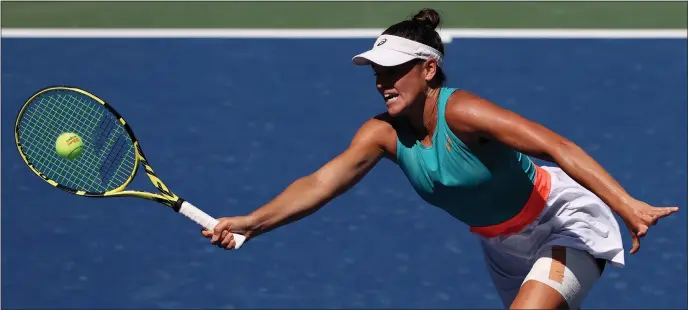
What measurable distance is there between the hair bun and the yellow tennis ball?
172 cm

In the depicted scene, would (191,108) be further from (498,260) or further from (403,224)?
(498,260)

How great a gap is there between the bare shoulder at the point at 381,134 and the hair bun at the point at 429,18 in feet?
1.32

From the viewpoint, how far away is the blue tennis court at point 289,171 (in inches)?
348

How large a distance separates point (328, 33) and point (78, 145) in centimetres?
346

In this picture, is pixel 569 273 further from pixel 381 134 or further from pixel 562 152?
pixel 381 134

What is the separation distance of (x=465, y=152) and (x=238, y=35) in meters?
→ 4.45

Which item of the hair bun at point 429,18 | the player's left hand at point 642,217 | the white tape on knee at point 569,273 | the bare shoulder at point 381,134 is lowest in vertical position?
the white tape on knee at point 569,273

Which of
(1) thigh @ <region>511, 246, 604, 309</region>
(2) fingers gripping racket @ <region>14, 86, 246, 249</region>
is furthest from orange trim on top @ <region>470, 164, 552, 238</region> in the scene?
(2) fingers gripping racket @ <region>14, 86, 246, 249</region>

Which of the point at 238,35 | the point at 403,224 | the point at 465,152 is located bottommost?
the point at 403,224

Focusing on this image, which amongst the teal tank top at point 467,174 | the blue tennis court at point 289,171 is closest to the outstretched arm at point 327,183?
the teal tank top at point 467,174

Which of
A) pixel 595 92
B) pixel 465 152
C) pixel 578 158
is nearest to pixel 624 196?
pixel 578 158

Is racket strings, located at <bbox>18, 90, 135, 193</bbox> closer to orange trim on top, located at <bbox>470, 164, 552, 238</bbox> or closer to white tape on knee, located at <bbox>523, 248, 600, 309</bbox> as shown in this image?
orange trim on top, located at <bbox>470, 164, 552, 238</bbox>

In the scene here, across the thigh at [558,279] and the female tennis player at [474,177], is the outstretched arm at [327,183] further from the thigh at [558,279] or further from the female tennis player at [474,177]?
the thigh at [558,279]

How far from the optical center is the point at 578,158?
578 centimetres
